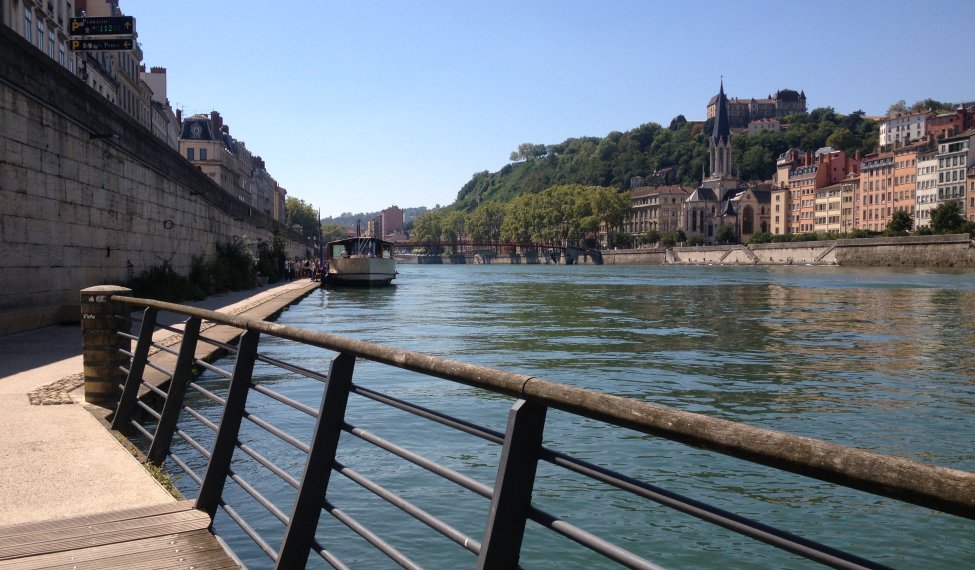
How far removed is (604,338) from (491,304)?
15673 mm

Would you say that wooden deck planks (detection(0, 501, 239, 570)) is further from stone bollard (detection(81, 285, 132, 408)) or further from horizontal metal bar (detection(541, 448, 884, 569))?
stone bollard (detection(81, 285, 132, 408))

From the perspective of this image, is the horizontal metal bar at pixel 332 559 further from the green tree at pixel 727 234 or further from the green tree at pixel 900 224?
the green tree at pixel 727 234

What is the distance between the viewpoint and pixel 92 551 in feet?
13.5

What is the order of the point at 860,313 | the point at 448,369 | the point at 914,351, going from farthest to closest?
the point at 860,313
the point at 914,351
the point at 448,369

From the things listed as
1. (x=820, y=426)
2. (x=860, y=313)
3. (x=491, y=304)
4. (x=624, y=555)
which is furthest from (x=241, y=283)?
(x=624, y=555)

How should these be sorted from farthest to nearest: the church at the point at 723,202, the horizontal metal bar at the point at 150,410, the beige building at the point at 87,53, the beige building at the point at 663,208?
the beige building at the point at 663,208 < the church at the point at 723,202 < the beige building at the point at 87,53 < the horizontal metal bar at the point at 150,410

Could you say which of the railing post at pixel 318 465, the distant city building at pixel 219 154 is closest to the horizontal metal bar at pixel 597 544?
the railing post at pixel 318 465

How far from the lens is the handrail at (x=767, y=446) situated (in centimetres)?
143

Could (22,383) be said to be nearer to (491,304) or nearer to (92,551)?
(92,551)

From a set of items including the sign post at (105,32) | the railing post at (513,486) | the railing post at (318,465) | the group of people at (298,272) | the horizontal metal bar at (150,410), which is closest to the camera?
the railing post at (513,486)

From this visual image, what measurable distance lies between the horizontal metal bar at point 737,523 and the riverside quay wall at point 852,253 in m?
90.6

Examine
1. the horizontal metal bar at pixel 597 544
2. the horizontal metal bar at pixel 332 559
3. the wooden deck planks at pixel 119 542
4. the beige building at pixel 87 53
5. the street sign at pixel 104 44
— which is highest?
the beige building at pixel 87 53

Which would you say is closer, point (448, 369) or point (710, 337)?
point (448, 369)

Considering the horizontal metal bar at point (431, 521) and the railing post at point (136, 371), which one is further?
the railing post at point (136, 371)
